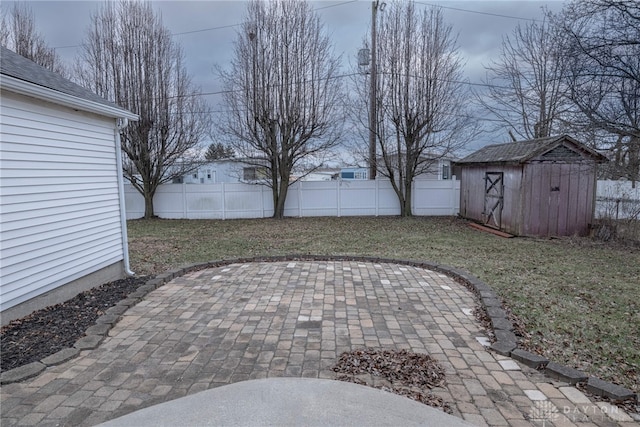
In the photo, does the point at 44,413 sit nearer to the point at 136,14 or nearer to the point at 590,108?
the point at 590,108

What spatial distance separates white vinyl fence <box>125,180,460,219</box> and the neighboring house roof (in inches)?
369

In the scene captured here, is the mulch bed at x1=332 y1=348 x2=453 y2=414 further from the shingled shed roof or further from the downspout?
the shingled shed roof

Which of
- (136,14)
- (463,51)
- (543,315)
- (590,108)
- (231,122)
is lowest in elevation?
(543,315)

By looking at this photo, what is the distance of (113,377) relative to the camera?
2.73 m

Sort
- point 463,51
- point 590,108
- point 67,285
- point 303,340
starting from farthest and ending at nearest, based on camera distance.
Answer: point 463,51 → point 590,108 → point 67,285 → point 303,340

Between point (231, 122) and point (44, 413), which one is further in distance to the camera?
point (231, 122)

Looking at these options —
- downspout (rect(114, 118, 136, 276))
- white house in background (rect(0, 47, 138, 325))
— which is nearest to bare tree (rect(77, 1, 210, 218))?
downspout (rect(114, 118, 136, 276))

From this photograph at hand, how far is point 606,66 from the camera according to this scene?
6402mm

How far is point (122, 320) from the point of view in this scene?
3.86 metres

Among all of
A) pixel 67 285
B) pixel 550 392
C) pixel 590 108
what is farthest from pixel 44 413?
pixel 590 108

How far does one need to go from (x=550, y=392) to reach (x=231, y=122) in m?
13.4

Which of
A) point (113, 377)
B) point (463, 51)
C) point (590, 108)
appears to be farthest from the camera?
point (463, 51)

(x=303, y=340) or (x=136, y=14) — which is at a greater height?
(x=136, y=14)

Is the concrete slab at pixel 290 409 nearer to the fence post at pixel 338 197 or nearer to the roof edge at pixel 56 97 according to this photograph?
the roof edge at pixel 56 97
